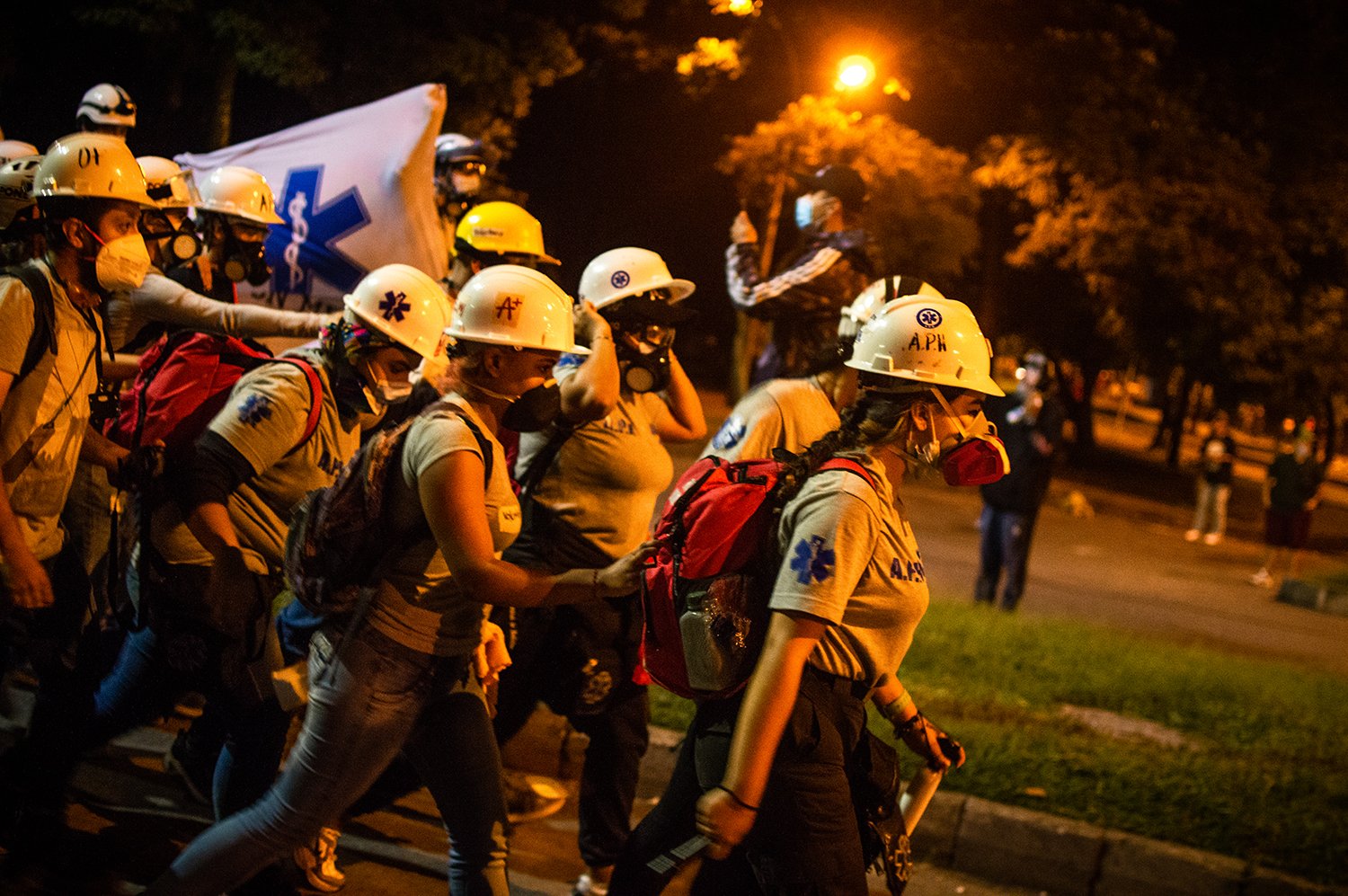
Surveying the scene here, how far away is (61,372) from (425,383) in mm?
1137

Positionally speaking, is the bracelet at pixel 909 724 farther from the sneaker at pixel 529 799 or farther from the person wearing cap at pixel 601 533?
the sneaker at pixel 529 799

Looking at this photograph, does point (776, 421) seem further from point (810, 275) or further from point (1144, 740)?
point (1144, 740)

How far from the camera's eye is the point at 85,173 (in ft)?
12.6

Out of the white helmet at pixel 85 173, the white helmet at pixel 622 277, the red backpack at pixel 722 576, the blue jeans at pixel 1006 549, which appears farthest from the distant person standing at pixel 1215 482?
the white helmet at pixel 85 173

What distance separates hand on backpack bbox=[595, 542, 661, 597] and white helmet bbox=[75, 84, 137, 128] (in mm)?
4871

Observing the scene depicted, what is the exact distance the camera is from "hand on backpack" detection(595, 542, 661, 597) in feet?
10.0

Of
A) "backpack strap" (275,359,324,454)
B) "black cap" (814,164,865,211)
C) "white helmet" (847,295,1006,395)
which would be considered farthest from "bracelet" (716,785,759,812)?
"black cap" (814,164,865,211)

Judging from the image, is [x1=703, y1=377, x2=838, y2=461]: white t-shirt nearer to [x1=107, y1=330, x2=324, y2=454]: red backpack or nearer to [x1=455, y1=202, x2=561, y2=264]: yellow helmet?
[x1=455, y1=202, x2=561, y2=264]: yellow helmet

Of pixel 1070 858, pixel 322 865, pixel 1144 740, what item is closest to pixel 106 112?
pixel 322 865

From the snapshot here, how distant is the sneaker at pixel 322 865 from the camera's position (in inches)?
169

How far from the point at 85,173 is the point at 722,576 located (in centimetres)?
226

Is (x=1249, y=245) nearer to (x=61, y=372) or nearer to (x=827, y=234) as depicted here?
(x=827, y=234)

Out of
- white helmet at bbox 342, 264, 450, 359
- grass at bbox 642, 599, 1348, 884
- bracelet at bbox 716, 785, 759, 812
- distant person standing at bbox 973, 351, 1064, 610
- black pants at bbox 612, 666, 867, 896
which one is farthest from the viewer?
distant person standing at bbox 973, 351, 1064, 610

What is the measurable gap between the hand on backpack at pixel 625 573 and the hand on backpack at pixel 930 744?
2.94 ft
